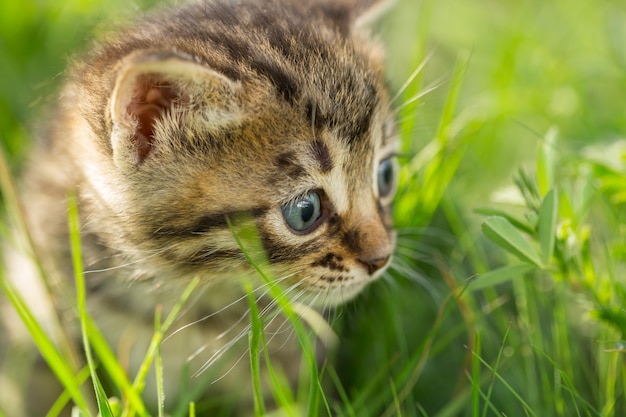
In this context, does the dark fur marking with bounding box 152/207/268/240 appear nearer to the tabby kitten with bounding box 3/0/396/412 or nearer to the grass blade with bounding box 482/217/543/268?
the tabby kitten with bounding box 3/0/396/412

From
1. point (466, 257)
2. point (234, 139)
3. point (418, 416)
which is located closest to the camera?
point (234, 139)

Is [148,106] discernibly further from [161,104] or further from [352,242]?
[352,242]

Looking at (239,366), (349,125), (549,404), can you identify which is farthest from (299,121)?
(549,404)

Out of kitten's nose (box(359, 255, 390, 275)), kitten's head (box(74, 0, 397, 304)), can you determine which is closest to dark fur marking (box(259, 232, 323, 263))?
kitten's head (box(74, 0, 397, 304))

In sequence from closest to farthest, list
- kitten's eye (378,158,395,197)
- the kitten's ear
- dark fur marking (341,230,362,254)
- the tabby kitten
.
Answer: the kitten's ear → the tabby kitten → dark fur marking (341,230,362,254) → kitten's eye (378,158,395,197)

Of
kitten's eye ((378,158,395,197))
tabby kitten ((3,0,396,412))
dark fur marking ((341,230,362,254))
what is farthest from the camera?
kitten's eye ((378,158,395,197))

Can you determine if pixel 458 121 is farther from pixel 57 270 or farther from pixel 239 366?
pixel 57 270

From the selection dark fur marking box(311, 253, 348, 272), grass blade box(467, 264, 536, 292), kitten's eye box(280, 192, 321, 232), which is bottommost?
grass blade box(467, 264, 536, 292)

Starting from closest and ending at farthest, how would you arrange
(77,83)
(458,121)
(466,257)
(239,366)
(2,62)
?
1. (77,83)
2. (239,366)
3. (466,257)
4. (458,121)
5. (2,62)
